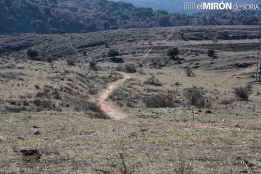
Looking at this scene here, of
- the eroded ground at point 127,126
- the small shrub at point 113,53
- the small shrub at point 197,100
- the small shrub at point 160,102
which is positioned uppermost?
the eroded ground at point 127,126

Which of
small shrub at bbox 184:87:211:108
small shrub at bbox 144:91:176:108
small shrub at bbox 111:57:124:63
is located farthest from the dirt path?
small shrub at bbox 111:57:124:63

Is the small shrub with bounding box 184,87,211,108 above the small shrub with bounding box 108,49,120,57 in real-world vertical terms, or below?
above

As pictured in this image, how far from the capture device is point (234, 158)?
60.2ft

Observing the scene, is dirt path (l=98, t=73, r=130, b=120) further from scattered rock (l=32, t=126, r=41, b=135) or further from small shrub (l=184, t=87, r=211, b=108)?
scattered rock (l=32, t=126, r=41, b=135)

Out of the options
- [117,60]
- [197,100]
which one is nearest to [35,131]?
[197,100]

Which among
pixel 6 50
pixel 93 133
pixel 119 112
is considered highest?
pixel 93 133

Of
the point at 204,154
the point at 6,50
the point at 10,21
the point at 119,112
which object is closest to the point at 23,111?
the point at 119,112

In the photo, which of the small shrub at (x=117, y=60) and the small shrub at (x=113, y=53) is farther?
the small shrub at (x=113, y=53)

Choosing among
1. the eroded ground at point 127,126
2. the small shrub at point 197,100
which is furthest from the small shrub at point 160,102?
the small shrub at point 197,100

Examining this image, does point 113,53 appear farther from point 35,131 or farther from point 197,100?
point 35,131

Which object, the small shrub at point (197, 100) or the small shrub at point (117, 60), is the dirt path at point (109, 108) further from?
the small shrub at point (117, 60)

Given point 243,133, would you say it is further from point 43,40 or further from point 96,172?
point 43,40

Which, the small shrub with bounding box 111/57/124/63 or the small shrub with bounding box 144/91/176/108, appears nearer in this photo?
the small shrub with bounding box 144/91/176/108

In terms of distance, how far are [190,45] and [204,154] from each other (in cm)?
11240
